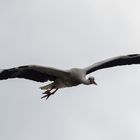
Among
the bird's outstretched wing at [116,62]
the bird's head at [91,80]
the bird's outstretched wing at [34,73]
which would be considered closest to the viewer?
the bird's outstretched wing at [34,73]

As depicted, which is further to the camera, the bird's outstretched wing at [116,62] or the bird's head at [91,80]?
the bird's outstretched wing at [116,62]

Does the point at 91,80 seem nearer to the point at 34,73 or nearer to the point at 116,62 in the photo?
the point at 116,62

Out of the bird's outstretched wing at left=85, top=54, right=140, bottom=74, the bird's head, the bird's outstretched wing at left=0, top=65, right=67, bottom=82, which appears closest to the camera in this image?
the bird's outstretched wing at left=0, top=65, right=67, bottom=82

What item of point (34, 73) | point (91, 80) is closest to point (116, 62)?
point (91, 80)

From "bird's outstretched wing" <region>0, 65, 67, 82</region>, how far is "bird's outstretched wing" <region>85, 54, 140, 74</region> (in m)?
0.78

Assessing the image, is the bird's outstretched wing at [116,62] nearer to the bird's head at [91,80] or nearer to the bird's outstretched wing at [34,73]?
the bird's head at [91,80]

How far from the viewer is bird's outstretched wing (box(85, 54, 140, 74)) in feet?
104

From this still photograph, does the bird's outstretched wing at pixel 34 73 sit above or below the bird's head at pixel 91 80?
above

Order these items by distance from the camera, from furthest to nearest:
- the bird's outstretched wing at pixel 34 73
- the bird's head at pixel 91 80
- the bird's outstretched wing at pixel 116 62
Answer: the bird's outstretched wing at pixel 116 62
the bird's head at pixel 91 80
the bird's outstretched wing at pixel 34 73

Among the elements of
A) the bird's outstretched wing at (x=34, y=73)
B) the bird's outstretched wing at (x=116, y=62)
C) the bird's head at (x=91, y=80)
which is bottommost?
the bird's head at (x=91, y=80)

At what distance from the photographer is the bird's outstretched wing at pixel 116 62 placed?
31.7 m

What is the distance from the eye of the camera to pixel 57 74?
31281 mm

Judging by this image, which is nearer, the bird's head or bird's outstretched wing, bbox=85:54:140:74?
the bird's head

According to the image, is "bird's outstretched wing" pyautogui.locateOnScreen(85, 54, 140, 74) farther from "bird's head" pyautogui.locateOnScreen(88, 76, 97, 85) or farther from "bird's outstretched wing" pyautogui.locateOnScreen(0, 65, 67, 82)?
"bird's outstretched wing" pyautogui.locateOnScreen(0, 65, 67, 82)
